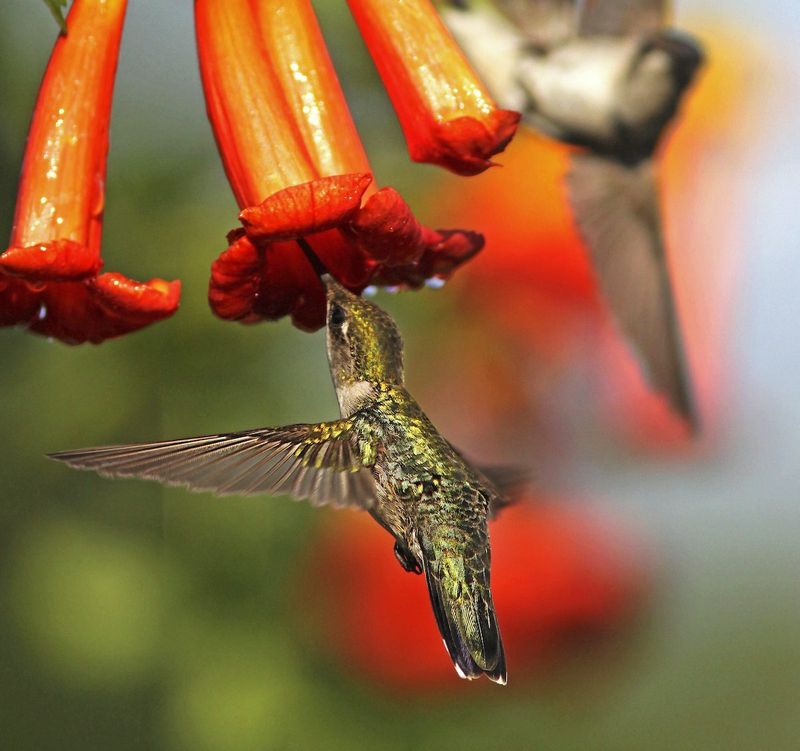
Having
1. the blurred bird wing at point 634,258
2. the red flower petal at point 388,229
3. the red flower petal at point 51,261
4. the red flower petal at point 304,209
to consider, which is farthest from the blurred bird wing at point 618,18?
the red flower petal at point 51,261

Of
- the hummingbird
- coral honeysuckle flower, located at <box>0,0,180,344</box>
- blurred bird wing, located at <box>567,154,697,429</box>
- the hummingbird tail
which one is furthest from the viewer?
the hummingbird

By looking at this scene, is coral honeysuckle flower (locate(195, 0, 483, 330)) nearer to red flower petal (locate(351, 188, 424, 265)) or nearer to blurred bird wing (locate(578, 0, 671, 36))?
red flower petal (locate(351, 188, 424, 265))

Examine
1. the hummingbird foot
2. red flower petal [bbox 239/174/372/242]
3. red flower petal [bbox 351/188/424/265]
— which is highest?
red flower petal [bbox 239/174/372/242]

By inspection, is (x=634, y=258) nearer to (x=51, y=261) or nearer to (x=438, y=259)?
(x=438, y=259)

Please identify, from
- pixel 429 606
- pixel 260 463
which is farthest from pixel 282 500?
pixel 260 463

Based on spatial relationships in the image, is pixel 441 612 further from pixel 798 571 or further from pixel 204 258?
pixel 798 571

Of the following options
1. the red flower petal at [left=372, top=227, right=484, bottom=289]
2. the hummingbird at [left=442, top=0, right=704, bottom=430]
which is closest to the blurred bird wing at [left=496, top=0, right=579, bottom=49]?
the hummingbird at [left=442, top=0, right=704, bottom=430]

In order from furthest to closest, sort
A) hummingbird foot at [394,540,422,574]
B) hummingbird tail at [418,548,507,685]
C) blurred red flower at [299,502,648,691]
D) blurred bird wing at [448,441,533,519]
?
blurred red flower at [299,502,648,691], blurred bird wing at [448,441,533,519], hummingbird foot at [394,540,422,574], hummingbird tail at [418,548,507,685]
